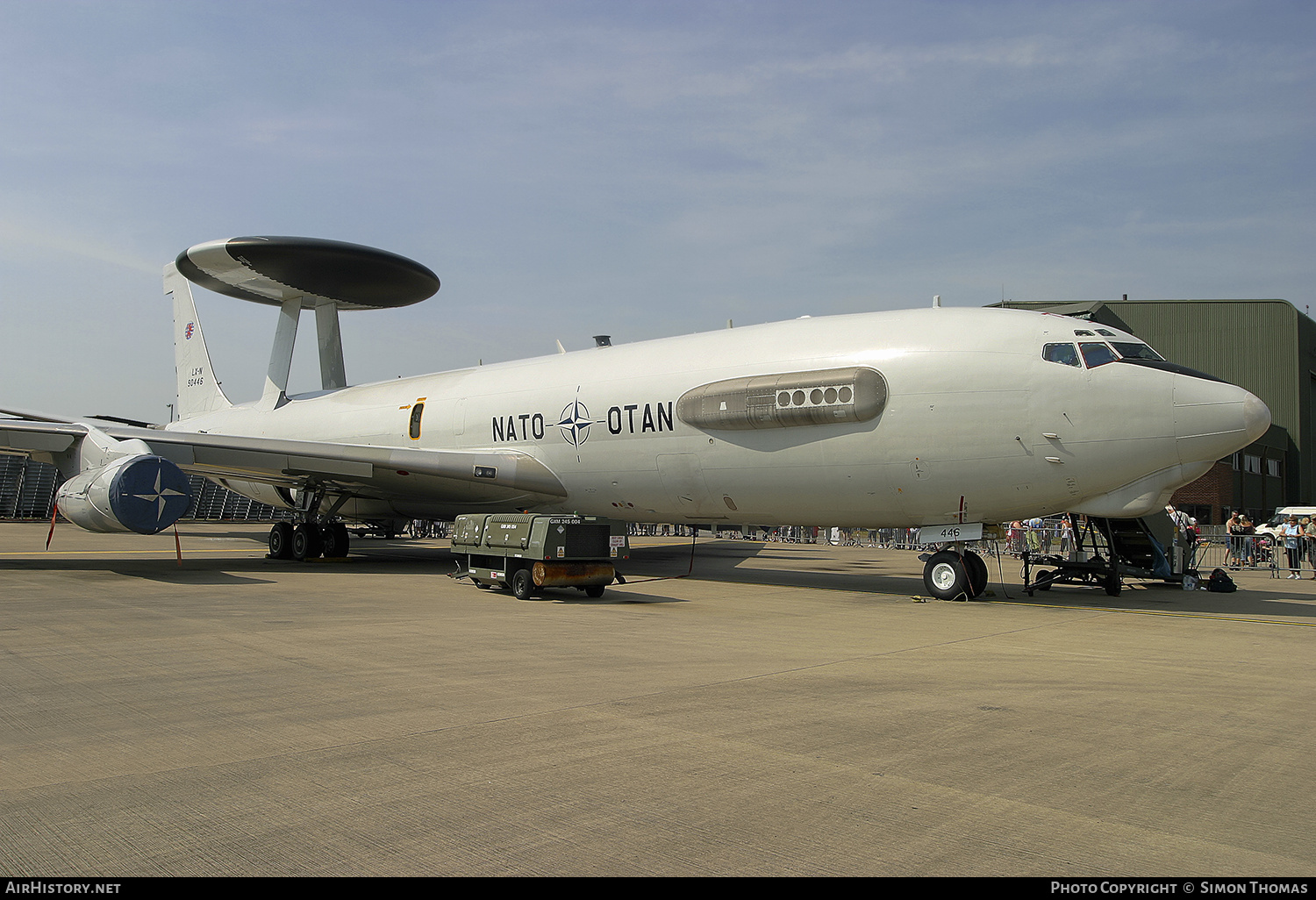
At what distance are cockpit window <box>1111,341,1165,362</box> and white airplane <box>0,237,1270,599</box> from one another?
0.03 meters

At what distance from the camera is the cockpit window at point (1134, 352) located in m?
13.7

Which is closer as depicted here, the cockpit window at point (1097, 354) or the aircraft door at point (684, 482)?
the cockpit window at point (1097, 354)

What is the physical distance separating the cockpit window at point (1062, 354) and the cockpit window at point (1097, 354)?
14cm

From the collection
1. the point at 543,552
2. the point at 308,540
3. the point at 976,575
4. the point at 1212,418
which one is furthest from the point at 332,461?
the point at 1212,418

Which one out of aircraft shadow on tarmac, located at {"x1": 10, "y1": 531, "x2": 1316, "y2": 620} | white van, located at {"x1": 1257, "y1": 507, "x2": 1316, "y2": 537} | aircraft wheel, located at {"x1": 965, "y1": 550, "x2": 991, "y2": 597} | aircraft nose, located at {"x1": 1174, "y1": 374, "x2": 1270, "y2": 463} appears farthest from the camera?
white van, located at {"x1": 1257, "y1": 507, "x2": 1316, "y2": 537}

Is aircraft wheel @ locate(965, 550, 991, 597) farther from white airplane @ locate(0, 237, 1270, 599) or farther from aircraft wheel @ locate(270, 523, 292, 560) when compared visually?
aircraft wheel @ locate(270, 523, 292, 560)

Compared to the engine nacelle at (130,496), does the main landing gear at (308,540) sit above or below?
below

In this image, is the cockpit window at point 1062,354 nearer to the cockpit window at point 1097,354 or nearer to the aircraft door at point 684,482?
the cockpit window at point 1097,354

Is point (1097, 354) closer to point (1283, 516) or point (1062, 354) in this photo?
point (1062, 354)

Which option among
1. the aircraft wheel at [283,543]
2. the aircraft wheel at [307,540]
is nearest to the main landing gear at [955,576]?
the aircraft wheel at [307,540]

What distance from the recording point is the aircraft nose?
12.9 m

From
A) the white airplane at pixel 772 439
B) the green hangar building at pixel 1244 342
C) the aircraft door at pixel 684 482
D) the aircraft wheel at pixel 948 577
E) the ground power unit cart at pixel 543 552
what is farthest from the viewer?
the green hangar building at pixel 1244 342

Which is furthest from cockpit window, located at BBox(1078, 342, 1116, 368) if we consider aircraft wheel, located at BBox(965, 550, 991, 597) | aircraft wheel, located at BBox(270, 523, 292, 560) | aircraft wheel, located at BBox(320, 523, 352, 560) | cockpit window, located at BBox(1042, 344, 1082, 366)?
aircraft wheel, located at BBox(270, 523, 292, 560)
